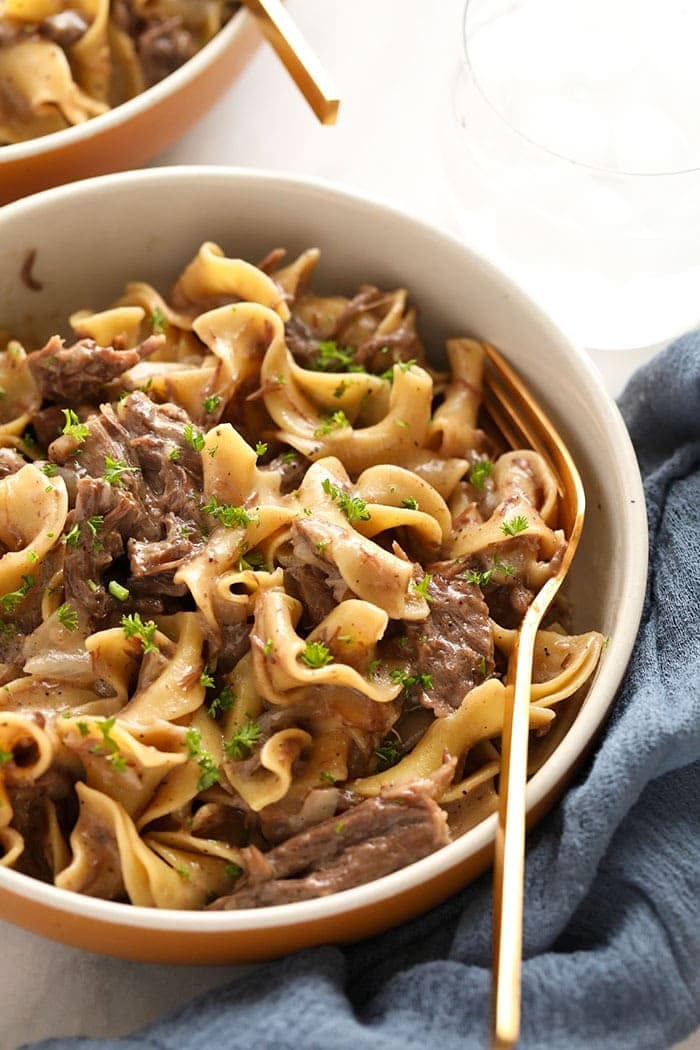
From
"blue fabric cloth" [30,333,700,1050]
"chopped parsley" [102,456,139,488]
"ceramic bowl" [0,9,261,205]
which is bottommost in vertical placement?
"blue fabric cloth" [30,333,700,1050]

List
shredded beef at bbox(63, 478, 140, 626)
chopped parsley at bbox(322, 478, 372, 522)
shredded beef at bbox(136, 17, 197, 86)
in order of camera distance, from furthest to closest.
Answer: shredded beef at bbox(136, 17, 197, 86) < chopped parsley at bbox(322, 478, 372, 522) < shredded beef at bbox(63, 478, 140, 626)

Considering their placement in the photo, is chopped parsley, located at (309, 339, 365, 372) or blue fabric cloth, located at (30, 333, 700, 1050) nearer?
blue fabric cloth, located at (30, 333, 700, 1050)

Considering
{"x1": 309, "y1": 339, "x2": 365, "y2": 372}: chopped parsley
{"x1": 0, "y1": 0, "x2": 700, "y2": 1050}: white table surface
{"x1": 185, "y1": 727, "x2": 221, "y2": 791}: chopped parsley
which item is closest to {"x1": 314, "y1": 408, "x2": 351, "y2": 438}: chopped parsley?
{"x1": 309, "y1": 339, "x2": 365, "y2": 372}: chopped parsley

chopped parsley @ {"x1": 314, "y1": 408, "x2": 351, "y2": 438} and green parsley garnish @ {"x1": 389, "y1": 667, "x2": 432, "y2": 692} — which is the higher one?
chopped parsley @ {"x1": 314, "y1": 408, "x2": 351, "y2": 438}

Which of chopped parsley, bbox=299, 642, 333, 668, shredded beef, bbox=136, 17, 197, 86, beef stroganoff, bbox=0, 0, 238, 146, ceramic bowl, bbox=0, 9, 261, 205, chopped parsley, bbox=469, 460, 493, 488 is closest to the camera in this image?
chopped parsley, bbox=299, 642, 333, 668

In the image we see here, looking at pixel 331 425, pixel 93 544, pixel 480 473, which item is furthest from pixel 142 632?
pixel 480 473

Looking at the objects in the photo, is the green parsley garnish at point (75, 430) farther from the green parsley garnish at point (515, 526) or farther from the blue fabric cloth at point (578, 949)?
the blue fabric cloth at point (578, 949)

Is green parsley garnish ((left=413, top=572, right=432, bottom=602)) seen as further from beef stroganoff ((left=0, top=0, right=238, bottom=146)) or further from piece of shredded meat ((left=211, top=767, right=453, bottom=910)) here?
beef stroganoff ((left=0, top=0, right=238, bottom=146))
